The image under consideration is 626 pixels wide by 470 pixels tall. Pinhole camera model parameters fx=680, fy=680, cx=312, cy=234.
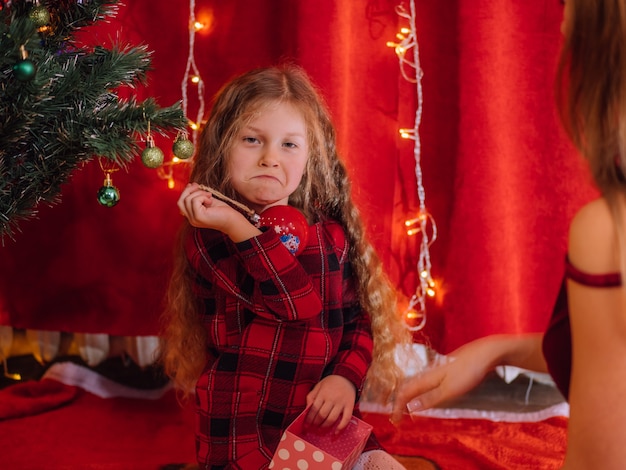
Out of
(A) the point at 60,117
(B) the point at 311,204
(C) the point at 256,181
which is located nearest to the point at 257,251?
(C) the point at 256,181

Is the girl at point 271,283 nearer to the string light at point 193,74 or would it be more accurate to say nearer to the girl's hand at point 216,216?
the girl's hand at point 216,216

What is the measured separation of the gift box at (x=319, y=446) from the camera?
0.97 meters

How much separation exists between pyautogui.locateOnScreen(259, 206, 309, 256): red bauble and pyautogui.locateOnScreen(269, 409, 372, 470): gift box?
27cm

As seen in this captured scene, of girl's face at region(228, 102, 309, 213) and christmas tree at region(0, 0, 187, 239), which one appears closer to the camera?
christmas tree at region(0, 0, 187, 239)

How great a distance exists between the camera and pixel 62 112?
3.53 ft

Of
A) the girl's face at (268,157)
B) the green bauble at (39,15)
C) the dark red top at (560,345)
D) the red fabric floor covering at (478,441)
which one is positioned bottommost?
the red fabric floor covering at (478,441)

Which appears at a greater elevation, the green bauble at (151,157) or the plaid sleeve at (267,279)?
the green bauble at (151,157)

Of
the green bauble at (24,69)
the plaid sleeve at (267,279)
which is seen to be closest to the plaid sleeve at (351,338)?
the plaid sleeve at (267,279)

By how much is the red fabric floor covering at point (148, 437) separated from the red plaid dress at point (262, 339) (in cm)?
35

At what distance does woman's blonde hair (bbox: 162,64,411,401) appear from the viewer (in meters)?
1.21

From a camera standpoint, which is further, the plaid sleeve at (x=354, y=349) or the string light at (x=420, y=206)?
the string light at (x=420, y=206)

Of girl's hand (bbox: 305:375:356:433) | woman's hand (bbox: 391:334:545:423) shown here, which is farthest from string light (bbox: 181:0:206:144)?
woman's hand (bbox: 391:334:545:423)

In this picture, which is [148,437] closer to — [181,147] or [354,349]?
[354,349]

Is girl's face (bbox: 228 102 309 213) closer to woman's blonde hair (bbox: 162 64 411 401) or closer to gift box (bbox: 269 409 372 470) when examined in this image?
woman's blonde hair (bbox: 162 64 411 401)
